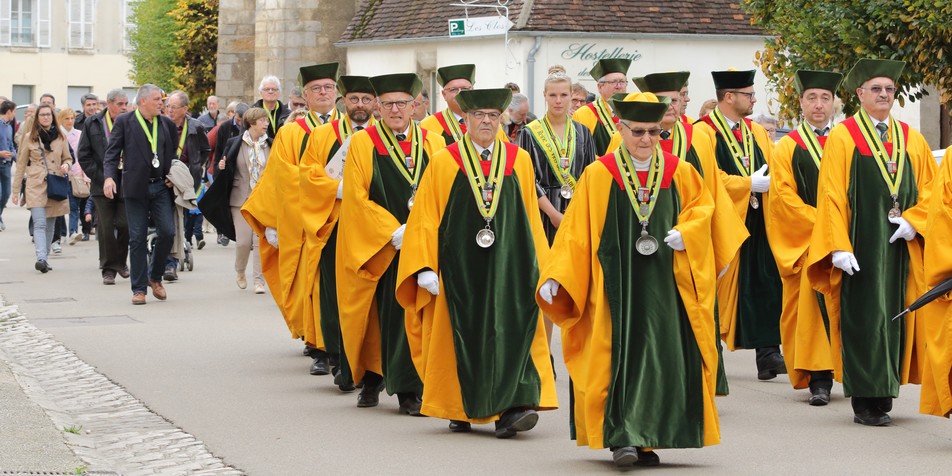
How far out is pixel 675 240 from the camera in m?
7.82

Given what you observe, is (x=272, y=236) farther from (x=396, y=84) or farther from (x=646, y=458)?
(x=646, y=458)

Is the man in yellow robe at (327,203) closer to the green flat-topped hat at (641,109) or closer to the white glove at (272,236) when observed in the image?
the white glove at (272,236)

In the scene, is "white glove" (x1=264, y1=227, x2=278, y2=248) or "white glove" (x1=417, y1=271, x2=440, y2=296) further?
"white glove" (x1=264, y1=227, x2=278, y2=248)

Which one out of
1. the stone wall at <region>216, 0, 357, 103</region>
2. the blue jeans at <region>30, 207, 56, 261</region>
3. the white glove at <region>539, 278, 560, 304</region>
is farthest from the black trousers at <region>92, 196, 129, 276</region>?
the stone wall at <region>216, 0, 357, 103</region>

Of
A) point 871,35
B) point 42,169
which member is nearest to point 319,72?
point 871,35

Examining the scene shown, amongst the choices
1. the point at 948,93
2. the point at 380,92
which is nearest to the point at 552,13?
the point at 948,93

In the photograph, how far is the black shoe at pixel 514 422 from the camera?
8766 millimetres

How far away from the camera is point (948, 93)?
56.9ft

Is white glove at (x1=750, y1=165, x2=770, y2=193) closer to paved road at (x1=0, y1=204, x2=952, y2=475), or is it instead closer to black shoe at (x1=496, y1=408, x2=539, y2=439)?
paved road at (x1=0, y1=204, x2=952, y2=475)

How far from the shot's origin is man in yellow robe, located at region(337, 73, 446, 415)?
9.75m

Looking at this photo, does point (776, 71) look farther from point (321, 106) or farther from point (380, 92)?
point (380, 92)

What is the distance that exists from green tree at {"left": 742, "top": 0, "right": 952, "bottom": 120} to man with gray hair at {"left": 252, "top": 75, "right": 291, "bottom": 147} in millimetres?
5145

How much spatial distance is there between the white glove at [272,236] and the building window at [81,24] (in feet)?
200

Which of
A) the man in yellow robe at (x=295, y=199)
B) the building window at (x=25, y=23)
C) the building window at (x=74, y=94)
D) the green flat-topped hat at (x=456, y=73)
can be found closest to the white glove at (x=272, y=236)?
the man in yellow robe at (x=295, y=199)
